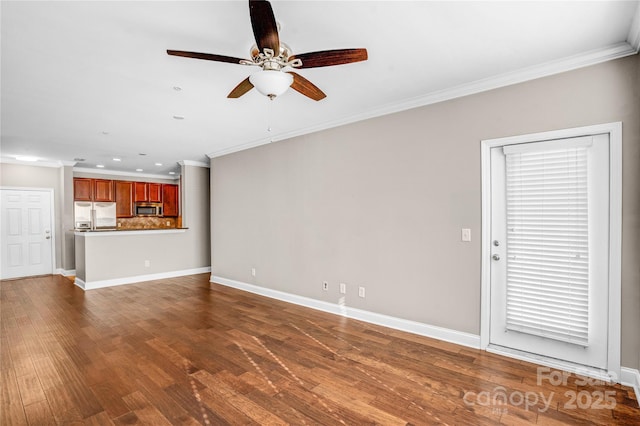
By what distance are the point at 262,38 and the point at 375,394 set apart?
244cm

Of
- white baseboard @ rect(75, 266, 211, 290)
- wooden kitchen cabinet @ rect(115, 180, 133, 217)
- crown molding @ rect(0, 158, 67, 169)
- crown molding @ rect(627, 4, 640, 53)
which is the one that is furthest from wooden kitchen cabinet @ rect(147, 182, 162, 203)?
crown molding @ rect(627, 4, 640, 53)

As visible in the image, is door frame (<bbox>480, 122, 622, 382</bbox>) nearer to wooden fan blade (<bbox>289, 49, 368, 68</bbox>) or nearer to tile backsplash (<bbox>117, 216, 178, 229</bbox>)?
wooden fan blade (<bbox>289, 49, 368, 68</bbox>)

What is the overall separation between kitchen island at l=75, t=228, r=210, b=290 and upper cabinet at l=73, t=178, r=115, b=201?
2007 millimetres

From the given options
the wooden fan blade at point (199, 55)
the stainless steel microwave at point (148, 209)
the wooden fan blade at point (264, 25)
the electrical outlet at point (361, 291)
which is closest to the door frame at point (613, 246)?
the electrical outlet at point (361, 291)

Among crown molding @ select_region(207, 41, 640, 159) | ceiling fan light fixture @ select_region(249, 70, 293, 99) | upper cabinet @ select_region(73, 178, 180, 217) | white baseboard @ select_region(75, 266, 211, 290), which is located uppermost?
crown molding @ select_region(207, 41, 640, 159)

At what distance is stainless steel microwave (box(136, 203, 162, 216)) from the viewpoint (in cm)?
855

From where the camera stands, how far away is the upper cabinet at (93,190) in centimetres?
748

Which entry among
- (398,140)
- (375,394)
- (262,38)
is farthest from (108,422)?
(398,140)

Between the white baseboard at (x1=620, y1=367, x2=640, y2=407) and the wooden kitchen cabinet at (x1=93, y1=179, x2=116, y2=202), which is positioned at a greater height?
the wooden kitchen cabinet at (x1=93, y1=179, x2=116, y2=202)

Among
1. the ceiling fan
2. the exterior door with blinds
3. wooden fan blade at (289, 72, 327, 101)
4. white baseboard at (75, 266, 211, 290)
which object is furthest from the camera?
white baseboard at (75, 266, 211, 290)

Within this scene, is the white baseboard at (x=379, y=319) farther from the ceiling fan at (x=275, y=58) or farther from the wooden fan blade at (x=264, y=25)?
the wooden fan blade at (x=264, y=25)

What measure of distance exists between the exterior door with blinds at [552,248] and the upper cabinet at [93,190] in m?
8.73

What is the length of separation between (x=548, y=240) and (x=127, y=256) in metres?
6.65

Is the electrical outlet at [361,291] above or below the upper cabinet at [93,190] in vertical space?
below
